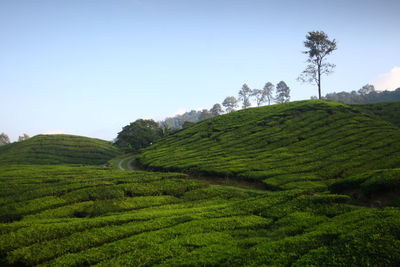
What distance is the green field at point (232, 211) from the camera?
11734mm

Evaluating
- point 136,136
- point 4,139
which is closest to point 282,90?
point 136,136

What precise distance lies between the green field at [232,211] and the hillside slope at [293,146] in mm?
273

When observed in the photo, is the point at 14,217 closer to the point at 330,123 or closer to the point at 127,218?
the point at 127,218

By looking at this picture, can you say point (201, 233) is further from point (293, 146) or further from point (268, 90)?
point (268, 90)

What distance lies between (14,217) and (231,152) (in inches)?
1393

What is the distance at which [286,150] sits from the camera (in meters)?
42.5

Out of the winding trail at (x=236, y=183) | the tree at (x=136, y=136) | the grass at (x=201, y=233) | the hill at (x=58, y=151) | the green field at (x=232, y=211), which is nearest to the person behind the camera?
the grass at (x=201, y=233)

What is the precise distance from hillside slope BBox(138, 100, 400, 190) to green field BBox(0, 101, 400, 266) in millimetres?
273

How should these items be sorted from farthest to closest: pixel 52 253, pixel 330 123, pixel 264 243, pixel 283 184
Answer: pixel 330 123 → pixel 283 184 → pixel 52 253 → pixel 264 243

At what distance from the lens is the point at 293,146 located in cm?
4397

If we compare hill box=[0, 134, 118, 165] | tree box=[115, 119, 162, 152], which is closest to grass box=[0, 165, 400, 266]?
hill box=[0, 134, 118, 165]

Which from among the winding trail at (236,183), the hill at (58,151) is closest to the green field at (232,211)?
the winding trail at (236,183)

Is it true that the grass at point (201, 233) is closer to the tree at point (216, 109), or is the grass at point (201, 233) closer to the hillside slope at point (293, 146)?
the hillside slope at point (293, 146)

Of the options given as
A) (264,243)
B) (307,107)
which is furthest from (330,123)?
(264,243)
